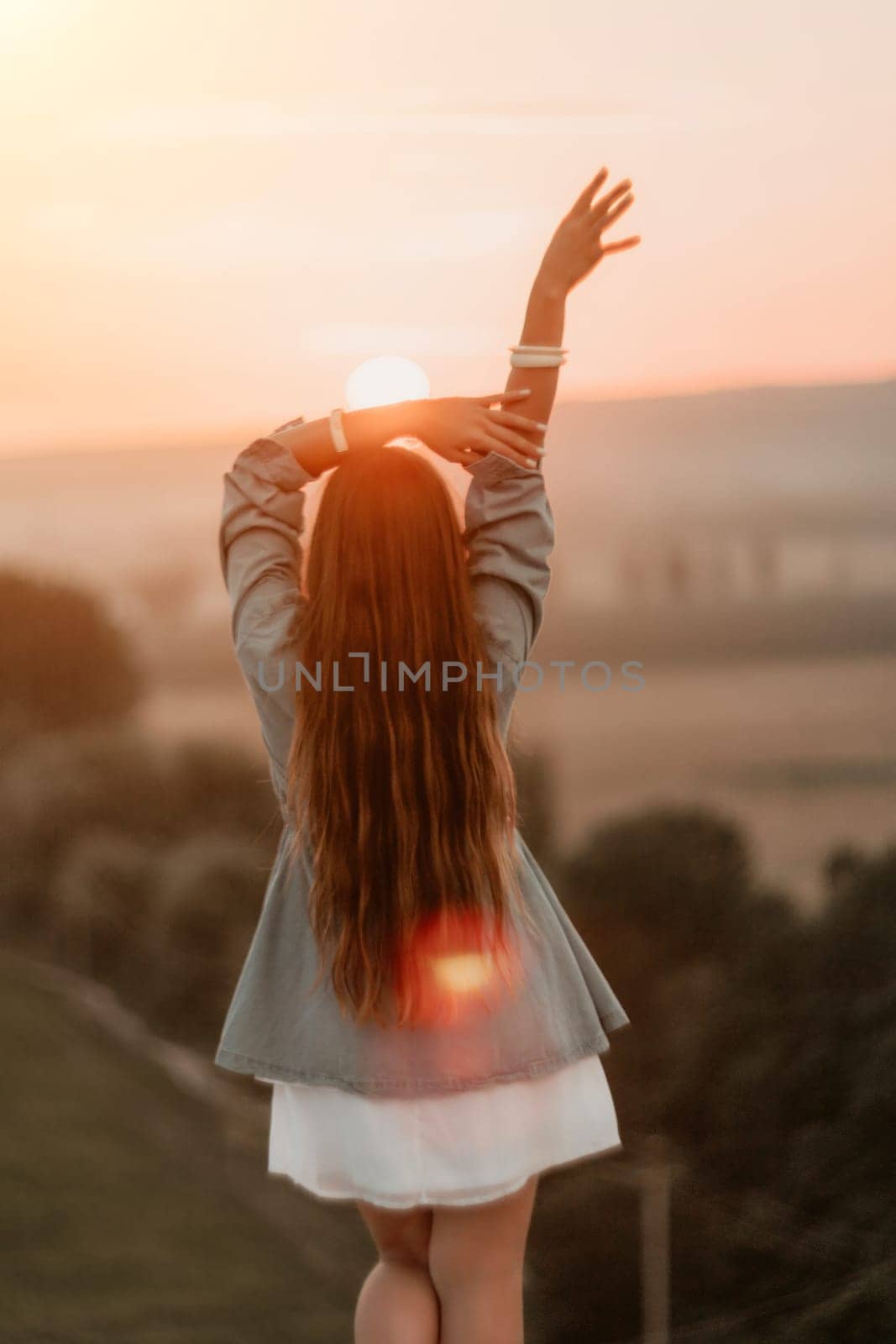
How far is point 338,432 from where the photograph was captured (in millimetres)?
1121

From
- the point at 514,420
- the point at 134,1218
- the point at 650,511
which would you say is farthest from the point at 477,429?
the point at 134,1218

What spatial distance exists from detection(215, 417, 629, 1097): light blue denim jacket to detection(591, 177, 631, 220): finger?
29 centimetres

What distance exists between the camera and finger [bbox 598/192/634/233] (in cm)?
119

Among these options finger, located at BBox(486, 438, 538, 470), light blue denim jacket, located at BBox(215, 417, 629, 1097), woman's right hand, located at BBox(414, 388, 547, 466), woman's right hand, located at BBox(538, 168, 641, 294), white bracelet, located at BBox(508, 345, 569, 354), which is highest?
woman's right hand, located at BBox(538, 168, 641, 294)

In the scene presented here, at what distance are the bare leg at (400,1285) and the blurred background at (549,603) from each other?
2.37 ft

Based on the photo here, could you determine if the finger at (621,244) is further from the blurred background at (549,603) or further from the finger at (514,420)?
the blurred background at (549,603)

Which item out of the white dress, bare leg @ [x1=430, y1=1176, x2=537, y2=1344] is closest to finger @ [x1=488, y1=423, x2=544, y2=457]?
the white dress

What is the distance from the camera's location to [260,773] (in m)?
2.01

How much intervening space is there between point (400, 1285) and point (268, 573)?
2.26 feet

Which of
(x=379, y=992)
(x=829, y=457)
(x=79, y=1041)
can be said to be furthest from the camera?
(x=79, y=1041)

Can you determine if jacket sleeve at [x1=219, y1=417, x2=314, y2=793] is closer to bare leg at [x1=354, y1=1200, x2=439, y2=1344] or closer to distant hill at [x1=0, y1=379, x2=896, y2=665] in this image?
bare leg at [x1=354, y1=1200, x2=439, y2=1344]

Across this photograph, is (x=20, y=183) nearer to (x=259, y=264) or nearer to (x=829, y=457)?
(x=259, y=264)

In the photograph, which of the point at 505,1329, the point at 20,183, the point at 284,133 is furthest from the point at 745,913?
the point at 20,183

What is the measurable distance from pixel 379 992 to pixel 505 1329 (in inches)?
14.4
